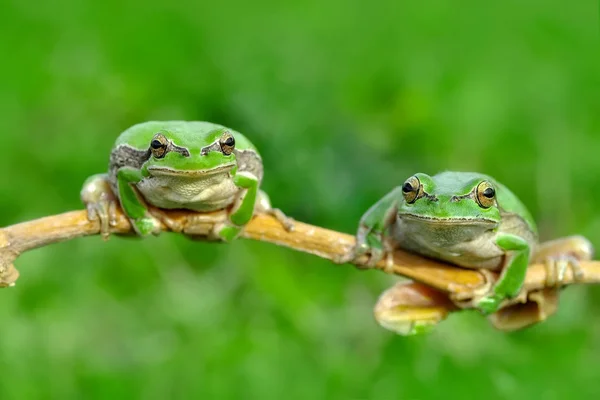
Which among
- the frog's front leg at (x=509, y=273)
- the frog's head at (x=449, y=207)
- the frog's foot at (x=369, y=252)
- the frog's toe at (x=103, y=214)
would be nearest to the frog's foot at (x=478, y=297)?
the frog's front leg at (x=509, y=273)

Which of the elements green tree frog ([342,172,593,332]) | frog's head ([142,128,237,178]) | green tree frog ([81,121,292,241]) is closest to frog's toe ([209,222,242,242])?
green tree frog ([81,121,292,241])

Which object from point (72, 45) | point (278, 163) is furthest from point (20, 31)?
point (278, 163)

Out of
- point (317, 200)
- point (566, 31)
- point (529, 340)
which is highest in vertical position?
point (566, 31)

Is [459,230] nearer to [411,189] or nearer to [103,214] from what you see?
[411,189]

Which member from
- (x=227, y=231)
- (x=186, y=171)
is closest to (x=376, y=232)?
(x=227, y=231)

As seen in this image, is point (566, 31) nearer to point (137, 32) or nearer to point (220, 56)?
point (220, 56)

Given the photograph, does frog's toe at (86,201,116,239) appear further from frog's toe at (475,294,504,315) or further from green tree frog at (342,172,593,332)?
frog's toe at (475,294,504,315)
